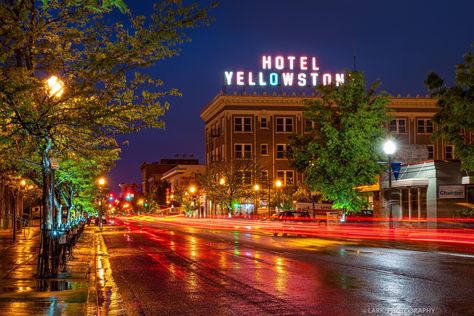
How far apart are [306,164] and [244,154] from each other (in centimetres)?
3983

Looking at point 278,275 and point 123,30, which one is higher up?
point 123,30

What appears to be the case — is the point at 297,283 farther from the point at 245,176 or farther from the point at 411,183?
the point at 245,176

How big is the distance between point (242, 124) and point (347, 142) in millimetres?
44132

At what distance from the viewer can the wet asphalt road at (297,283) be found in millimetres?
11539

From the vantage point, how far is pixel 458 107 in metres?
30.6

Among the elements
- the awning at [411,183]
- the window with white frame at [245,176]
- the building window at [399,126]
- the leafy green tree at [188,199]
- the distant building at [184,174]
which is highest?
the building window at [399,126]

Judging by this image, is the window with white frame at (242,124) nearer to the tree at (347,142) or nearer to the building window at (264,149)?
the building window at (264,149)

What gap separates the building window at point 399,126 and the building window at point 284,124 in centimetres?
1419

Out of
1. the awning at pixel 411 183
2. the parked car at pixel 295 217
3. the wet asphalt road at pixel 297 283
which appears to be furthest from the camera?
the parked car at pixel 295 217

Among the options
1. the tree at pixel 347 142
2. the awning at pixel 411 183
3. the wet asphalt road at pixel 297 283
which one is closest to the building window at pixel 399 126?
the awning at pixel 411 183

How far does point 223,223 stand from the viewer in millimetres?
64875

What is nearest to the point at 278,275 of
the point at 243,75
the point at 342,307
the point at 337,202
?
the point at 342,307

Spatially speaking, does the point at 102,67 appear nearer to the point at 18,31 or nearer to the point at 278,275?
the point at 18,31

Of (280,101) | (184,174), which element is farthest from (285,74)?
(184,174)
